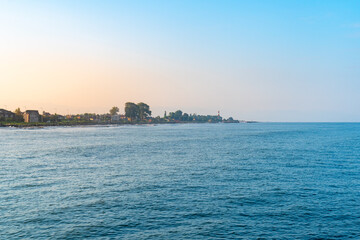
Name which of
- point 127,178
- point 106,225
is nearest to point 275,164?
point 127,178

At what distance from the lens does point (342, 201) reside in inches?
1184

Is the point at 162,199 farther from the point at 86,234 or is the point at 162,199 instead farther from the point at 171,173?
the point at 171,173

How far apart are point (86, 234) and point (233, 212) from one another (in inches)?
489

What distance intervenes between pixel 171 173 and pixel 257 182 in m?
12.7

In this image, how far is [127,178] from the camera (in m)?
40.8

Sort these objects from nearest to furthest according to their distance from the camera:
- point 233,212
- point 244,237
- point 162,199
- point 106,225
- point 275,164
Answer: point 244,237 < point 106,225 < point 233,212 < point 162,199 < point 275,164

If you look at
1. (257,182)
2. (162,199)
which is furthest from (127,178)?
(257,182)

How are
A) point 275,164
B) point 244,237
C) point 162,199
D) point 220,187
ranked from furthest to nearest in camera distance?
point 275,164
point 220,187
point 162,199
point 244,237

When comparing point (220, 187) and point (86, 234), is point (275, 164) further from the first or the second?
point (86, 234)

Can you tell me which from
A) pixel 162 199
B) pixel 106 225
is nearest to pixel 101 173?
pixel 162 199

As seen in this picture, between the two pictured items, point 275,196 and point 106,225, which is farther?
point 275,196

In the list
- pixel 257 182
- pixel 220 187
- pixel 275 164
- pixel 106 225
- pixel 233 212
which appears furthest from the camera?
pixel 275 164

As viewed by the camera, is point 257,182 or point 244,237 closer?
point 244,237

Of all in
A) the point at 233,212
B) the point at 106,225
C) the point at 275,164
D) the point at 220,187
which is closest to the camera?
the point at 106,225
